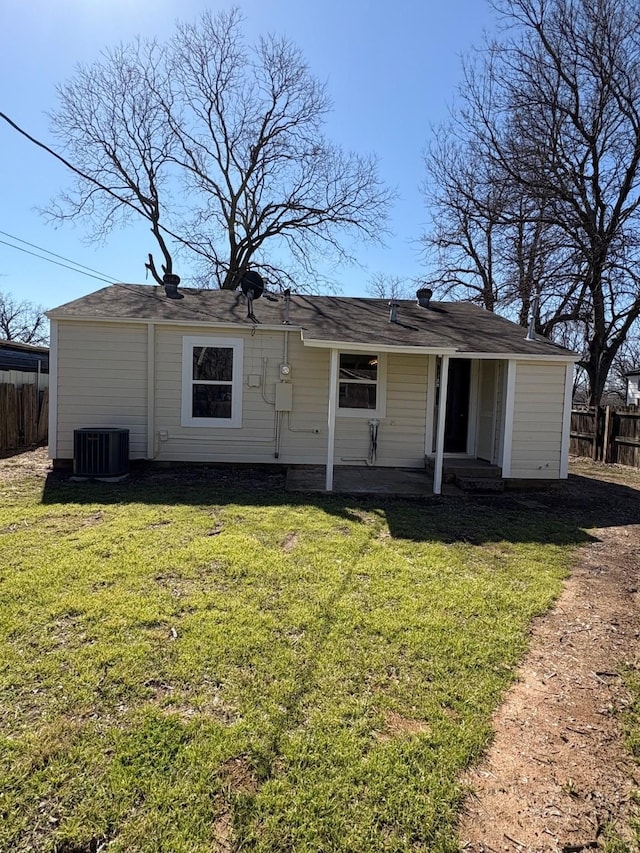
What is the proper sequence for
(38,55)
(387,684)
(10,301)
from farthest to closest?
(10,301), (38,55), (387,684)

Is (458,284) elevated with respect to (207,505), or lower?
elevated

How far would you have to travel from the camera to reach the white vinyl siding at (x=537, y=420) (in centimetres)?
809

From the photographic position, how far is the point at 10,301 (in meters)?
40.0

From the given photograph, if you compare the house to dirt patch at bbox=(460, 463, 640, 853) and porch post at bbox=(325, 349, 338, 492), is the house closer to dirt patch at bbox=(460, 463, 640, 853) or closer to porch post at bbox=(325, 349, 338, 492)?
porch post at bbox=(325, 349, 338, 492)

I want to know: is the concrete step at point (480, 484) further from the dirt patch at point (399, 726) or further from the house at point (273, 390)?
the dirt patch at point (399, 726)

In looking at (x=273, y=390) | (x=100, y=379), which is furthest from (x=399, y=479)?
(x=100, y=379)

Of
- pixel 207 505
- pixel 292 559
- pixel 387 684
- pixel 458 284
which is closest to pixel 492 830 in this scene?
pixel 387 684

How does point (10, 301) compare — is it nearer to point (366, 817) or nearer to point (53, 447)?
point (53, 447)

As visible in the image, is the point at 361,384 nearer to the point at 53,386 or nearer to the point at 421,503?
the point at 421,503

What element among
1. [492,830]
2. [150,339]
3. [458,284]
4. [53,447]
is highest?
[458,284]

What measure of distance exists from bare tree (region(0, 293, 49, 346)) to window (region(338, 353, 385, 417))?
127 ft

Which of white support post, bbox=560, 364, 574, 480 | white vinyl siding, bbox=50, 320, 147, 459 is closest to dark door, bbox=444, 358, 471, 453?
white support post, bbox=560, 364, 574, 480

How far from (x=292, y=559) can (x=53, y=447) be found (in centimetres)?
611

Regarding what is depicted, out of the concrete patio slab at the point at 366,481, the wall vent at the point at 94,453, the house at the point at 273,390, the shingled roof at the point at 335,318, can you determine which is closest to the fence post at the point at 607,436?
the shingled roof at the point at 335,318
